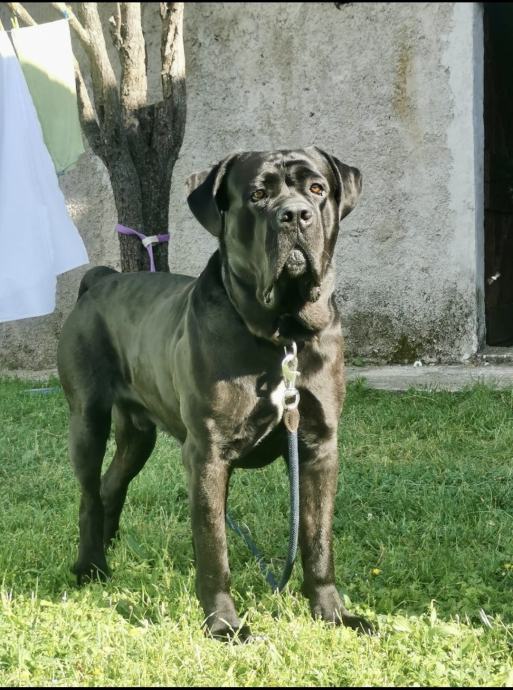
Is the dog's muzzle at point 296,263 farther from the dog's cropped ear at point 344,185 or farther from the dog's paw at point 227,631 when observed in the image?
the dog's paw at point 227,631

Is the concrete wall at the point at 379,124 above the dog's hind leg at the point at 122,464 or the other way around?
above

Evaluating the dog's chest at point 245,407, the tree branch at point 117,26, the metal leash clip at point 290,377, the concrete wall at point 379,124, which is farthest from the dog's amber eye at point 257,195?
the concrete wall at point 379,124

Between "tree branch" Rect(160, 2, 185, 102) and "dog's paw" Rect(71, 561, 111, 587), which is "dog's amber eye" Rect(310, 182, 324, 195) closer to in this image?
"dog's paw" Rect(71, 561, 111, 587)

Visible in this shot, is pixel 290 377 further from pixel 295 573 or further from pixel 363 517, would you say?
pixel 363 517

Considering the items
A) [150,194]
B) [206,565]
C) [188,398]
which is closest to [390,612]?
[206,565]

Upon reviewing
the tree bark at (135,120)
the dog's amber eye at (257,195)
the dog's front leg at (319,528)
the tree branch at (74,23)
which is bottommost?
the dog's front leg at (319,528)

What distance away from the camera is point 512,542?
3.65 meters

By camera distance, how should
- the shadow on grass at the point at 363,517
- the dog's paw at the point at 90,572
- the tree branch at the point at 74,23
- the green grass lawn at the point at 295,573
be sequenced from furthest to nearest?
the tree branch at the point at 74,23
the dog's paw at the point at 90,572
the shadow on grass at the point at 363,517
the green grass lawn at the point at 295,573

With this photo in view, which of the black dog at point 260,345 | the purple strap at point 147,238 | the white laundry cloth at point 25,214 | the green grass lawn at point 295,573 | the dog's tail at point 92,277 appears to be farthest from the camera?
the purple strap at point 147,238

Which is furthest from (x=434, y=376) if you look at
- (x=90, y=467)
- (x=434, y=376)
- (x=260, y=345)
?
(x=260, y=345)

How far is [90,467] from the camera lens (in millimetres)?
3658

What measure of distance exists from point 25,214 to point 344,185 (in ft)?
8.72

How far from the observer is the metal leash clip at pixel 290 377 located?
9.35ft

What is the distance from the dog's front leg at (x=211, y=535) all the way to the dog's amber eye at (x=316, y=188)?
90cm
